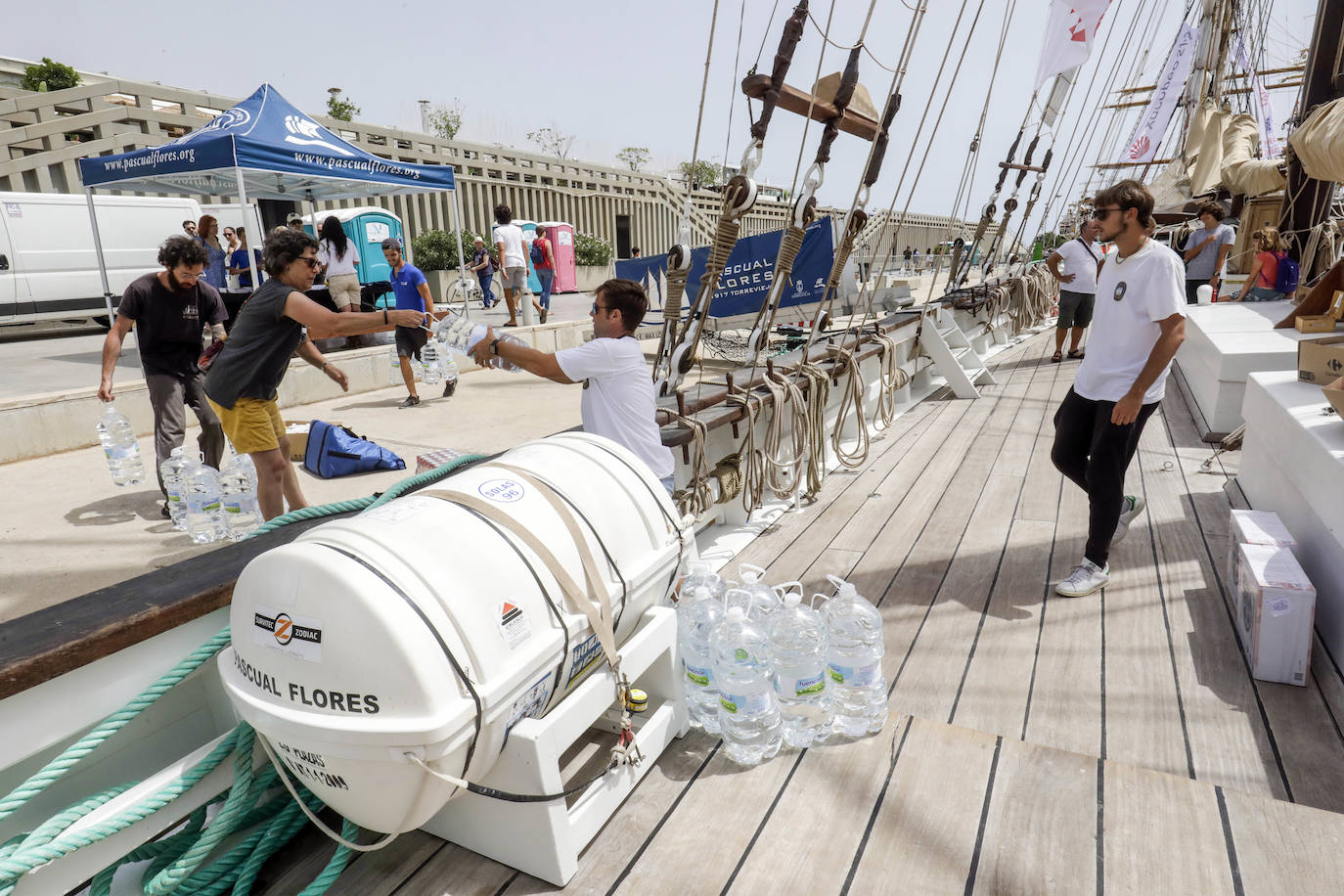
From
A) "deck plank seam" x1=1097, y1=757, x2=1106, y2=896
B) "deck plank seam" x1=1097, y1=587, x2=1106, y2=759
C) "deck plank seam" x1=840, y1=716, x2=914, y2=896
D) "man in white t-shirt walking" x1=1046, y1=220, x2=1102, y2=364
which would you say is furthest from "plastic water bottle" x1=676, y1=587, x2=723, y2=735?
"man in white t-shirt walking" x1=1046, y1=220, x2=1102, y2=364

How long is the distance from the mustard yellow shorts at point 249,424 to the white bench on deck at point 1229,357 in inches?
195

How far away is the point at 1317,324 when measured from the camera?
16.0 feet

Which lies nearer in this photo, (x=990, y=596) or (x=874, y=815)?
(x=874, y=815)

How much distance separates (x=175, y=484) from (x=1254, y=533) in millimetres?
4915

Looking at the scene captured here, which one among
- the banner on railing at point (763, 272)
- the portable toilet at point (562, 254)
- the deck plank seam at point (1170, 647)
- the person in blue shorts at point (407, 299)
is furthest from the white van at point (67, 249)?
the deck plank seam at point (1170, 647)

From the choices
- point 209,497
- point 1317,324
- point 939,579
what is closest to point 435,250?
point 209,497

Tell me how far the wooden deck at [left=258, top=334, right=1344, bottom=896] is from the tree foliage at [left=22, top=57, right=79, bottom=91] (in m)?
24.0

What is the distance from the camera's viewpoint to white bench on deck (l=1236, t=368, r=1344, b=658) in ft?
8.00

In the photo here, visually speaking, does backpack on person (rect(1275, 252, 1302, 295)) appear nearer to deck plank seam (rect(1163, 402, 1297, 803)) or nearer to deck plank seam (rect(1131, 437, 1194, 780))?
deck plank seam (rect(1163, 402, 1297, 803))

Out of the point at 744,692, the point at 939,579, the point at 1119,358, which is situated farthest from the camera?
the point at 939,579

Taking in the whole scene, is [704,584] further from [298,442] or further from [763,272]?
[763,272]

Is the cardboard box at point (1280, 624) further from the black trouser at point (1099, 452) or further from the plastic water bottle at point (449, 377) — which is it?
the plastic water bottle at point (449, 377)

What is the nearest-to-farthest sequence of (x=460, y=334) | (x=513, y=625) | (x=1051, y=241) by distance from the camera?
1. (x=513, y=625)
2. (x=460, y=334)
3. (x=1051, y=241)

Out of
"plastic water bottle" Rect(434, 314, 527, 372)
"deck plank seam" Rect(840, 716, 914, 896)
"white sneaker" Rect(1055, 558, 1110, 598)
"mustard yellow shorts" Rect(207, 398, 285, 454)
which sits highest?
"plastic water bottle" Rect(434, 314, 527, 372)
